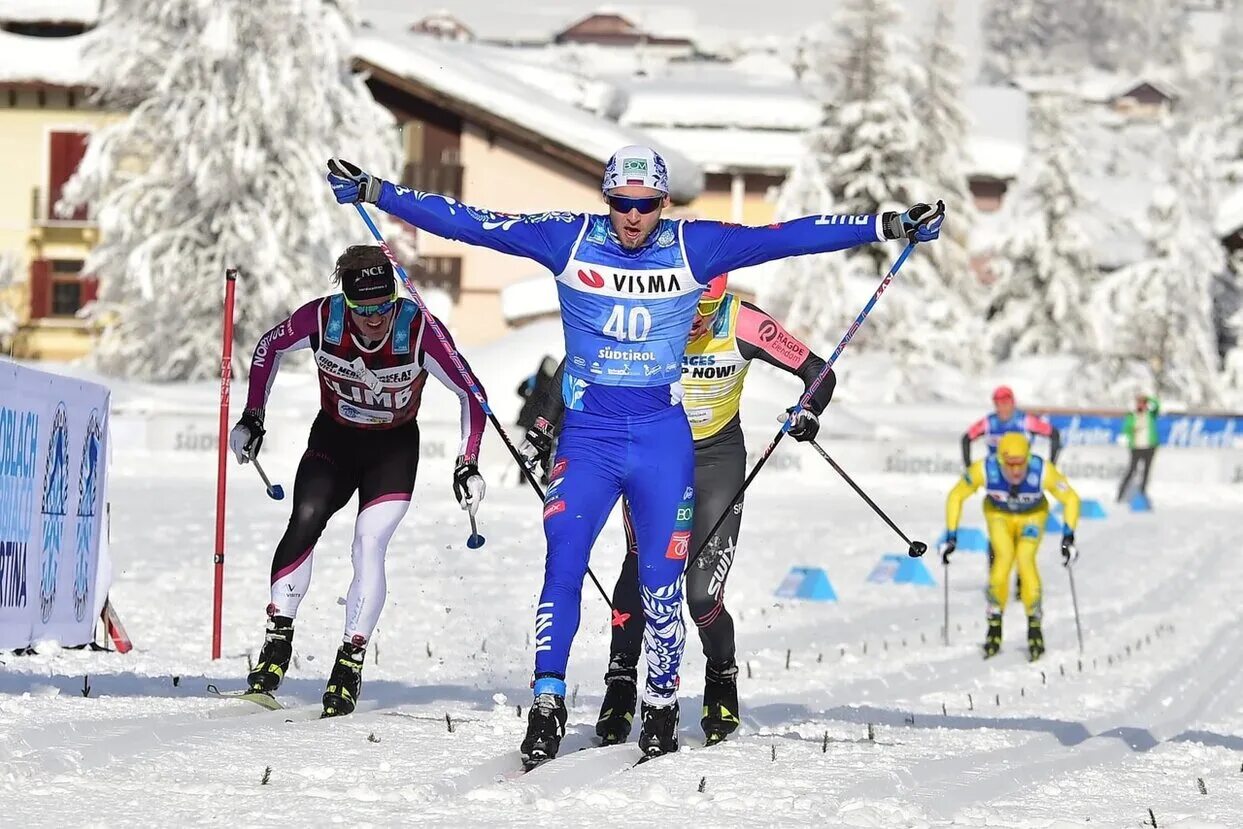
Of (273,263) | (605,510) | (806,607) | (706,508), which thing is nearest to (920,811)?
(605,510)

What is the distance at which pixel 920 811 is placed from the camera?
6.05m

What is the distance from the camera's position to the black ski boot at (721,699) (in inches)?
318

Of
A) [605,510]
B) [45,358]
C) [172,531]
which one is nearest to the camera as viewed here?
[605,510]

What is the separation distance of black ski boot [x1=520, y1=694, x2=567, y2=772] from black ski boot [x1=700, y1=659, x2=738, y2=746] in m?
1.35

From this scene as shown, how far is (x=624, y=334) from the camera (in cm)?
715

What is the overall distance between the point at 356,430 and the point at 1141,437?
24.1 m

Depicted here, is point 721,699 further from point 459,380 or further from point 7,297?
point 7,297

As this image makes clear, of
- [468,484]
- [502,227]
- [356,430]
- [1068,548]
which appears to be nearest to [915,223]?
[502,227]

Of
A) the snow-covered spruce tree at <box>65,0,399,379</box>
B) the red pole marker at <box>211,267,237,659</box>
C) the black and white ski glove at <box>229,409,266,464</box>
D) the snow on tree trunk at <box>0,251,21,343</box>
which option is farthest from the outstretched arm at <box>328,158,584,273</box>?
the snow on tree trunk at <box>0,251,21,343</box>

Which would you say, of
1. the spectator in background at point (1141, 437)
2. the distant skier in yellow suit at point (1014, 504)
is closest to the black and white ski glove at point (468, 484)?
the distant skier in yellow suit at point (1014, 504)

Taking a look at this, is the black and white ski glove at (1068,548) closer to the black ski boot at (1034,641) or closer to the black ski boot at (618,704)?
the black ski boot at (1034,641)

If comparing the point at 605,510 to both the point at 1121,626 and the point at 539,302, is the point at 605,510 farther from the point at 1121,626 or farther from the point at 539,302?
the point at 539,302

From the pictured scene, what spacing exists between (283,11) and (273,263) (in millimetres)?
4691

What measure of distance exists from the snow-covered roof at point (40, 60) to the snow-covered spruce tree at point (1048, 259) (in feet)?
98.0
